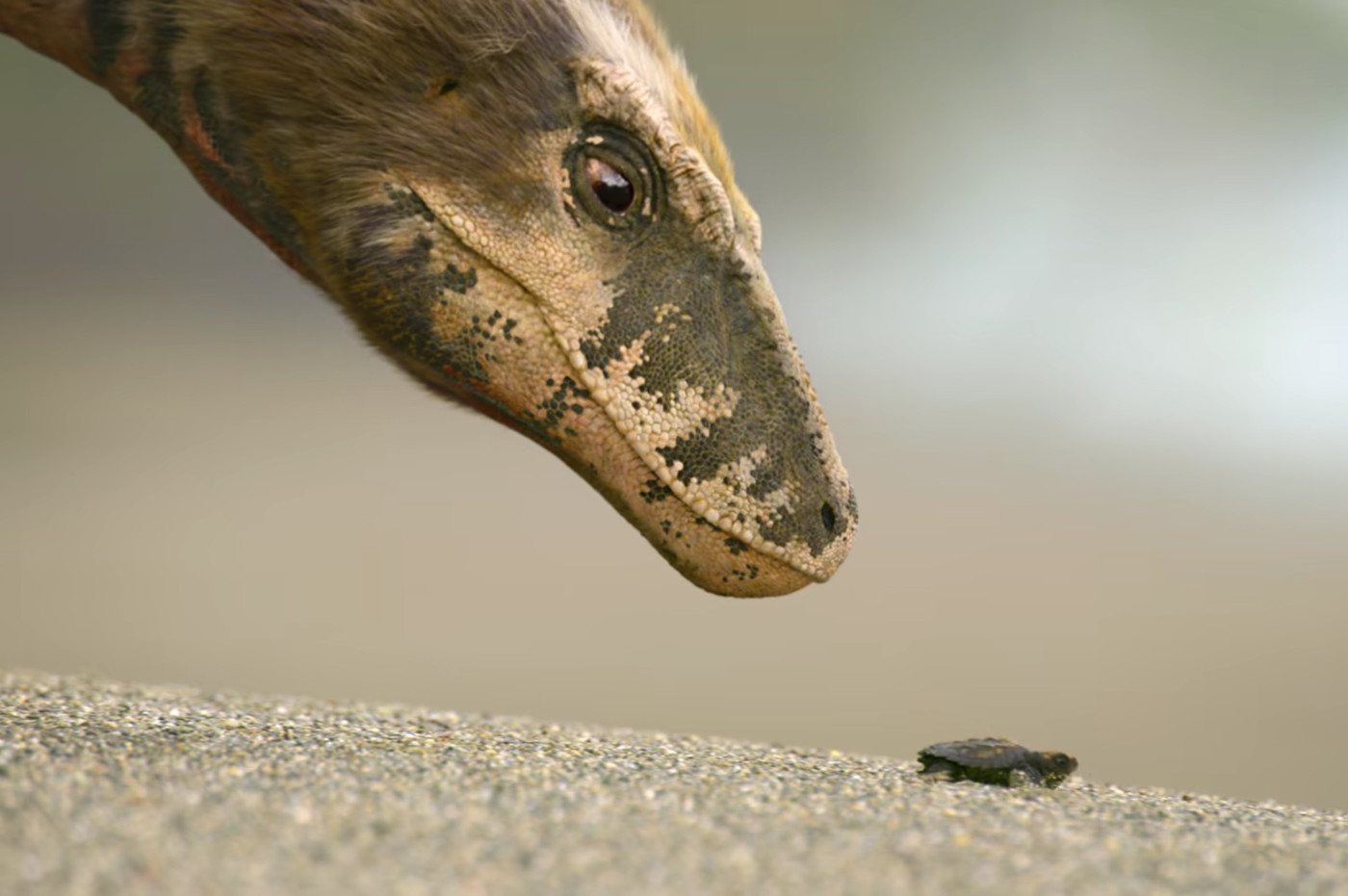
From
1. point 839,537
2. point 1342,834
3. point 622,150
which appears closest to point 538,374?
point 622,150

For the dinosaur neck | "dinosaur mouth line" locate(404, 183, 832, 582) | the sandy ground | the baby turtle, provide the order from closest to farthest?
the sandy ground < "dinosaur mouth line" locate(404, 183, 832, 582) < the dinosaur neck < the baby turtle

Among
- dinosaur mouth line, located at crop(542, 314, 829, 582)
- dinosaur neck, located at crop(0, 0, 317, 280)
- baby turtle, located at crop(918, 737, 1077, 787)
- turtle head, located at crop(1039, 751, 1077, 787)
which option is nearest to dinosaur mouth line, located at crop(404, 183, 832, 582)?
dinosaur mouth line, located at crop(542, 314, 829, 582)

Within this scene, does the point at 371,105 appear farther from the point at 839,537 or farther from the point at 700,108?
the point at 839,537

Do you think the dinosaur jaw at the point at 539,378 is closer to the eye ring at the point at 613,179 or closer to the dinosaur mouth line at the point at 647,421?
the dinosaur mouth line at the point at 647,421

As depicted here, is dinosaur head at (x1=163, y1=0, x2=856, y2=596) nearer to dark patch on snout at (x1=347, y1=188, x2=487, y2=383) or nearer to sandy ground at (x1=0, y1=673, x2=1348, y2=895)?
dark patch on snout at (x1=347, y1=188, x2=487, y2=383)

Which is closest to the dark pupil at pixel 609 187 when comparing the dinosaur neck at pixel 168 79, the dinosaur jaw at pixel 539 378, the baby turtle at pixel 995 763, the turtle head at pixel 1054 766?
the dinosaur jaw at pixel 539 378
